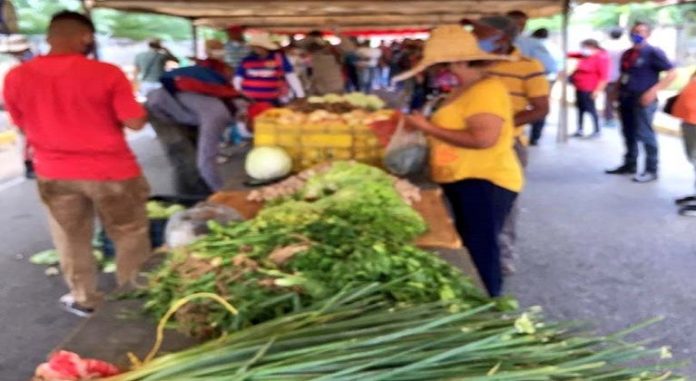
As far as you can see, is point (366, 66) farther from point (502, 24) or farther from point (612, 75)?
point (502, 24)

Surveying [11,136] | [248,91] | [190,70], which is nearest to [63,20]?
[190,70]

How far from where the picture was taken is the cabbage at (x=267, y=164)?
161 inches

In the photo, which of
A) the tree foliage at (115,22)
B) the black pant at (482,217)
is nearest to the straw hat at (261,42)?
the tree foliage at (115,22)

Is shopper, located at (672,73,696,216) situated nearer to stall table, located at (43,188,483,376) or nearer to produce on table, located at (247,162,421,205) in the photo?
produce on table, located at (247,162,421,205)

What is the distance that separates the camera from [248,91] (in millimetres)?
9219

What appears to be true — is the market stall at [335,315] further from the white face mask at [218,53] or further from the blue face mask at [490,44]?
the white face mask at [218,53]

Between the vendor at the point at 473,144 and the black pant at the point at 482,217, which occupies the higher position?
the vendor at the point at 473,144

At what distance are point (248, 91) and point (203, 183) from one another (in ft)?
9.33

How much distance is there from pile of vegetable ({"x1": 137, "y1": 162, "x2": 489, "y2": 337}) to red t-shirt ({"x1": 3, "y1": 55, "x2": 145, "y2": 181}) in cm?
152

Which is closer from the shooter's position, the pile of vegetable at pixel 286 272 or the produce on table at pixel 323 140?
the pile of vegetable at pixel 286 272

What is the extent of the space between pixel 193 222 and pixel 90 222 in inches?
67.0

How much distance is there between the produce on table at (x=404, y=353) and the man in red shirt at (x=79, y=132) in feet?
7.10

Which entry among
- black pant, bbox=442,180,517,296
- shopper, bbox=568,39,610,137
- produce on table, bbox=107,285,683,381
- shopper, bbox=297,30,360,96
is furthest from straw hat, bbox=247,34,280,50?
produce on table, bbox=107,285,683,381

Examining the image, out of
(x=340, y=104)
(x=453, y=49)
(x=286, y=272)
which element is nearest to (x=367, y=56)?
(x=340, y=104)
